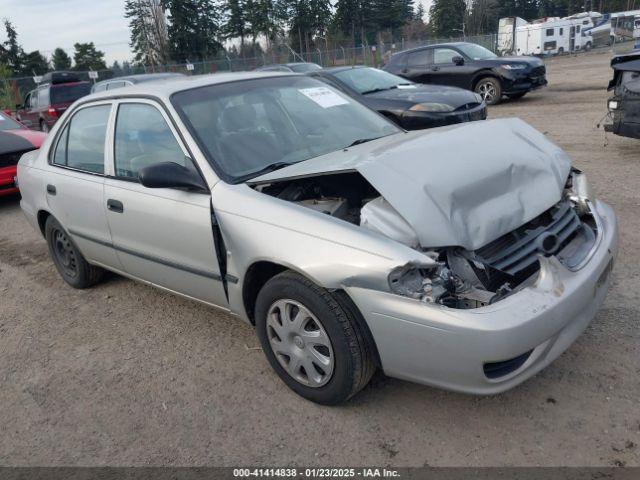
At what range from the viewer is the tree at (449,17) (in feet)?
228

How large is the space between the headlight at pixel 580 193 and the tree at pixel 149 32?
3915cm

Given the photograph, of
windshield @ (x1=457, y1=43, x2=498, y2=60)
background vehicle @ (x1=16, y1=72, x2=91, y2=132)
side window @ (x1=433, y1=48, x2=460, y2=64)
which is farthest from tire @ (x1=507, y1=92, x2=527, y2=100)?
background vehicle @ (x1=16, y1=72, x2=91, y2=132)

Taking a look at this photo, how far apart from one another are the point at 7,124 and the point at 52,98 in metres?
7.05

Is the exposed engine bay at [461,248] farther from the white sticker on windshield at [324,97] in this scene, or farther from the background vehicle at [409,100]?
the background vehicle at [409,100]

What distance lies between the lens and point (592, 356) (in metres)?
3.03

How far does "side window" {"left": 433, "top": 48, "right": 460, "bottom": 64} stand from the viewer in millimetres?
13609

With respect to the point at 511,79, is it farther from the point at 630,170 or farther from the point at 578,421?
the point at 578,421

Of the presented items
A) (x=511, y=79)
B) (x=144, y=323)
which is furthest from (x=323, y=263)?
(x=511, y=79)

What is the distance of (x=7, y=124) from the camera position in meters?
9.21

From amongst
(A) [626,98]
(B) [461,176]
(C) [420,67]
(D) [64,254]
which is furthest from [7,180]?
(C) [420,67]

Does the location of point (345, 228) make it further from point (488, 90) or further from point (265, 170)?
point (488, 90)

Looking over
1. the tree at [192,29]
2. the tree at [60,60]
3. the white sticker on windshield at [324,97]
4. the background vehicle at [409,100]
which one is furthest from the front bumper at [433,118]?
the tree at [60,60]

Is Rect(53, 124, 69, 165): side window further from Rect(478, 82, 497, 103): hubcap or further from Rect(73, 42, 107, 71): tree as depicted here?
Rect(73, 42, 107, 71): tree

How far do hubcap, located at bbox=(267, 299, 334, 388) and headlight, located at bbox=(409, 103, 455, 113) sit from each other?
6.20 metres
